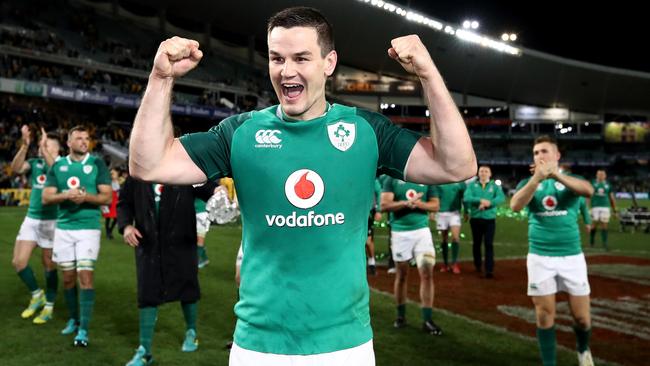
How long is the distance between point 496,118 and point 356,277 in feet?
228

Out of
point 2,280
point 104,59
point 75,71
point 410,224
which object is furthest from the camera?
point 104,59

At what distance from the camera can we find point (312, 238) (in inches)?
89.0

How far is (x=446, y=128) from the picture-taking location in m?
2.23

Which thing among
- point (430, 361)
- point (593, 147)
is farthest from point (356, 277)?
point (593, 147)

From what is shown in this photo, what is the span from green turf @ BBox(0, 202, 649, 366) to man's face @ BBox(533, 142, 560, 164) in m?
2.26

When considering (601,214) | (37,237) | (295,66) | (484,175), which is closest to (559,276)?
(295,66)

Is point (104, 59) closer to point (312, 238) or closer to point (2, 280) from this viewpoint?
point (2, 280)

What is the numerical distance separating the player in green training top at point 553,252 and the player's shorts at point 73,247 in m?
4.81

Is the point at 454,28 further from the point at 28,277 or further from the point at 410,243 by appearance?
the point at 28,277

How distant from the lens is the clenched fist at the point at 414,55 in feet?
7.14

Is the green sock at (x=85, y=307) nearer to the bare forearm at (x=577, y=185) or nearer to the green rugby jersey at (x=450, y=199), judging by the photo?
the bare forearm at (x=577, y=185)

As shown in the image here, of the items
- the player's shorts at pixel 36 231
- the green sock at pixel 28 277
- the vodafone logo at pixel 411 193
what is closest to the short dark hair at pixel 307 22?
the vodafone logo at pixel 411 193

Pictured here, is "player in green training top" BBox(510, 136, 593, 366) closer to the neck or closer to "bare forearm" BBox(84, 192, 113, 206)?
"bare forearm" BBox(84, 192, 113, 206)

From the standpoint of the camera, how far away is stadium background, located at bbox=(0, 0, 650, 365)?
7.23 meters
